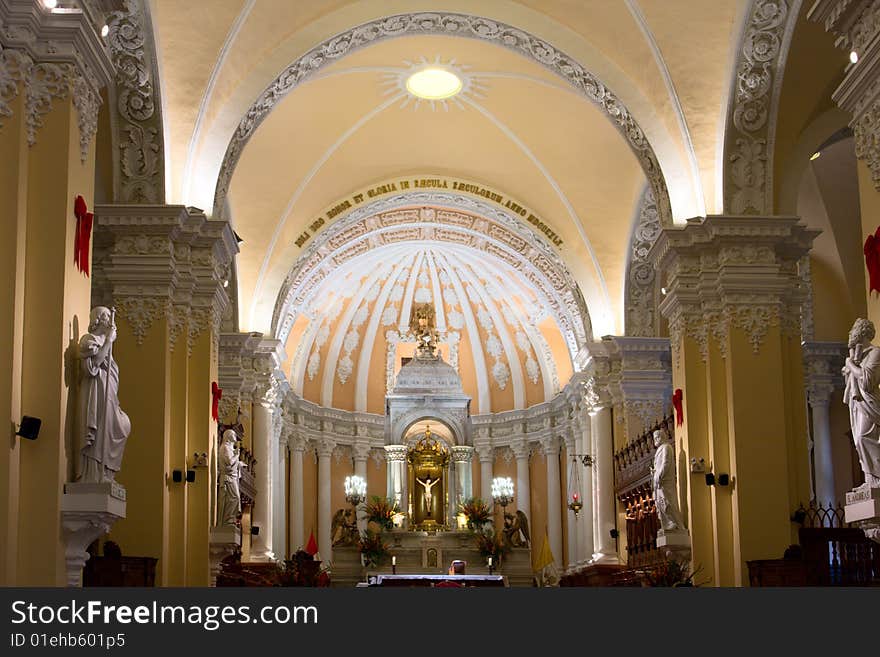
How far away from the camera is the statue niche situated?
96.4 ft

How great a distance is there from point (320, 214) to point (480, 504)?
366 inches

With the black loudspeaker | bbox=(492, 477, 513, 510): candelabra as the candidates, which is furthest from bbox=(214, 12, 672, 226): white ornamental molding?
bbox=(492, 477, 513, 510): candelabra

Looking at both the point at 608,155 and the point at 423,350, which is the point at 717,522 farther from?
the point at 423,350

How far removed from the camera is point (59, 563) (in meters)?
8.54

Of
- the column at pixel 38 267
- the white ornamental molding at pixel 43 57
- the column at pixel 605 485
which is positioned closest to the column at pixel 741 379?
the column at pixel 605 485

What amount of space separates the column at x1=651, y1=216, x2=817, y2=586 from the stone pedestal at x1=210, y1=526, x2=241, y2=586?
5758 mm

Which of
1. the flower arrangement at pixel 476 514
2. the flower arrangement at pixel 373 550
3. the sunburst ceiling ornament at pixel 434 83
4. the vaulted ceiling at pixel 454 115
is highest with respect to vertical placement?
the sunburst ceiling ornament at pixel 434 83

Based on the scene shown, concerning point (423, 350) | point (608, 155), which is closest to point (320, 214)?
point (608, 155)

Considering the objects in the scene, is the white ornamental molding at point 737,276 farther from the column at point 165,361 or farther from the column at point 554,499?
the column at point 554,499

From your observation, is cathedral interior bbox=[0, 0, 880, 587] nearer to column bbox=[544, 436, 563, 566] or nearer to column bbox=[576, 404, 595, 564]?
Answer: column bbox=[544, 436, 563, 566]

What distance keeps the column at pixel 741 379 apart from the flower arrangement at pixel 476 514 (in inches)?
532

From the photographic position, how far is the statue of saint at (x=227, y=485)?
1591 cm

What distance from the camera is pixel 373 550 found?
27.4 metres

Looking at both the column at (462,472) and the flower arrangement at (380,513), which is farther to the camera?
the column at (462,472)
